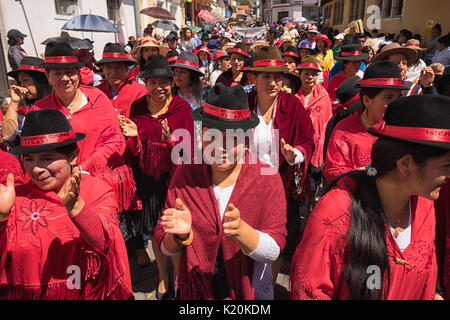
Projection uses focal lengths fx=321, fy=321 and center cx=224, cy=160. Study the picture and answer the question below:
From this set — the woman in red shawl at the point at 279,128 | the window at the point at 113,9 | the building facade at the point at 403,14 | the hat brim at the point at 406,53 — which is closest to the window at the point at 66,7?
the window at the point at 113,9

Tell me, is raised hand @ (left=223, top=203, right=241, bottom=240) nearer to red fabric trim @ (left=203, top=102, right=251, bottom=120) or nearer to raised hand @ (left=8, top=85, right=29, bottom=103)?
red fabric trim @ (left=203, top=102, right=251, bottom=120)

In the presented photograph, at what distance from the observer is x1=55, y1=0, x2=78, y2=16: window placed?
13.4m

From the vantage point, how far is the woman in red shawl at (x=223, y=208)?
6.59 feet

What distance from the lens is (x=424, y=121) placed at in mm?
1398

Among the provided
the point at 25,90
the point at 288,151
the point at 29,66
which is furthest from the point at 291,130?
the point at 29,66

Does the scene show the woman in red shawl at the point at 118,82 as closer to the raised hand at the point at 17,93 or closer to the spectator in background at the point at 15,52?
the raised hand at the point at 17,93

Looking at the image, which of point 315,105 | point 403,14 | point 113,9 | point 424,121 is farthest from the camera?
point 113,9

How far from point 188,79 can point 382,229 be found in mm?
3485

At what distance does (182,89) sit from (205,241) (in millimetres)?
2962

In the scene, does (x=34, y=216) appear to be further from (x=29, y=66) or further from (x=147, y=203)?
(x=29, y=66)

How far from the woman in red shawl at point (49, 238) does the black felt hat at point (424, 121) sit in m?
1.62

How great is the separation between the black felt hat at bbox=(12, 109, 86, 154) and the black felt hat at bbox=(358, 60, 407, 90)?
2231mm

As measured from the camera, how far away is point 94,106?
3.29 metres
